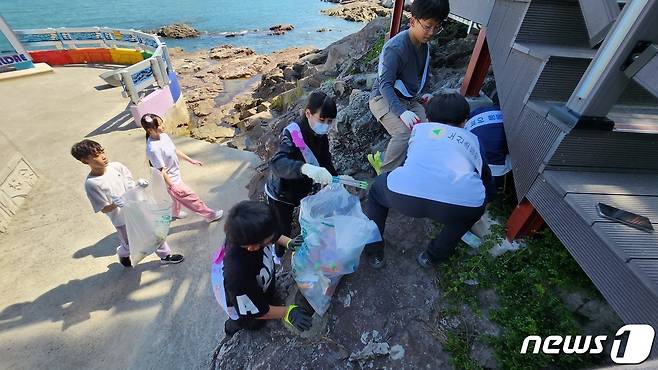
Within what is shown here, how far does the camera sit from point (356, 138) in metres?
4.56

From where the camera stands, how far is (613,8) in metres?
1.72

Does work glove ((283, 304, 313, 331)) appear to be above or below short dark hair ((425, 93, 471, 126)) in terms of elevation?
below

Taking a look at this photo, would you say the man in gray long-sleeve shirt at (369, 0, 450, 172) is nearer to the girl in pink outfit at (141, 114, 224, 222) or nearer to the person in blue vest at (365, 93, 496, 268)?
the person in blue vest at (365, 93, 496, 268)

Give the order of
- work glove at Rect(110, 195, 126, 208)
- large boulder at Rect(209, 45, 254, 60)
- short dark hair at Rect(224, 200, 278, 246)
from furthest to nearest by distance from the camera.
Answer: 1. large boulder at Rect(209, 45, 254, 60)
2. work glove at Rect(110, 195, 126, 208)
3. short dark hair at Rect(224, 200, 278, 246)

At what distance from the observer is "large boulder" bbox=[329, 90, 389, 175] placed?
4309mm

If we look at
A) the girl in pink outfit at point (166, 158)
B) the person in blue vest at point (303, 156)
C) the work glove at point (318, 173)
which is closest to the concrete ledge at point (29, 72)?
the girl in pink outfit at point (166, 158)

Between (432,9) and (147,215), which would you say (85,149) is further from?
(432,9)

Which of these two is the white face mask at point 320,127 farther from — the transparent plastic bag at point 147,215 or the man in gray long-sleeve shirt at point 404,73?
the transparent plastic bag at point 147,215

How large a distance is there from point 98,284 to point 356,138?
400cm

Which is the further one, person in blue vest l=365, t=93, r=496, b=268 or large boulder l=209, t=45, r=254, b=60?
large boulder l=209, t=45, r=254, b=60

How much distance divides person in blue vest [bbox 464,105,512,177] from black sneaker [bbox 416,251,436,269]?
1048mm

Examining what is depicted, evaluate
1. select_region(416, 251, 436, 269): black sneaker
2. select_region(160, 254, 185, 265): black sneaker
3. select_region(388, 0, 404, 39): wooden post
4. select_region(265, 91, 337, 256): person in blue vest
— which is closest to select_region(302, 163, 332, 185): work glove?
select_region(265, 91, 337, 256): person in blue vest

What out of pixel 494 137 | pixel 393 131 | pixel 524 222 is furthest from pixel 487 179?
pixel 393 131

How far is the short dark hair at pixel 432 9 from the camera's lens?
237 cm
